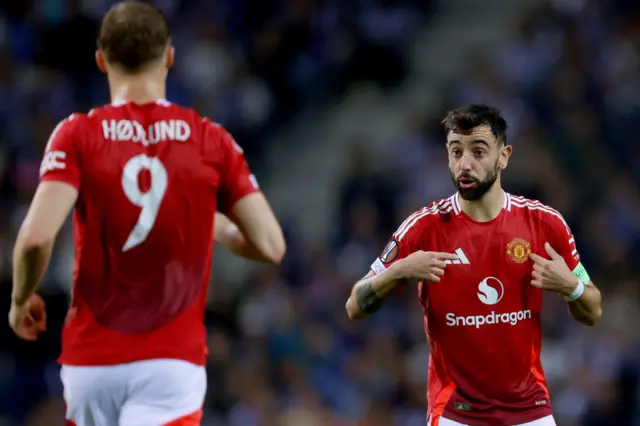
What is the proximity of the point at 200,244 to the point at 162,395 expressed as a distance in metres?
0.57

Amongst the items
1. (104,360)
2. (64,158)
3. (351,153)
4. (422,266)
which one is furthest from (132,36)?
(351,153)

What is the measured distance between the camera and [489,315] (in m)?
5.13

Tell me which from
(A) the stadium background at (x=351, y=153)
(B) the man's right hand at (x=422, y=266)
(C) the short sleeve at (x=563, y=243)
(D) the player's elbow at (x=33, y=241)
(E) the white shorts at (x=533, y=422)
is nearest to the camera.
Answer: (D) the player's elbow at (x=33, y=241)

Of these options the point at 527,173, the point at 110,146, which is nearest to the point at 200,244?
the point at 110,146

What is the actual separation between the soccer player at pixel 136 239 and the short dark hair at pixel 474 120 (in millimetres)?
1411

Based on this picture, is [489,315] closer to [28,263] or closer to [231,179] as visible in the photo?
[231,179]

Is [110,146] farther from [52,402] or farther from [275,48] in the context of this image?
[275,48]

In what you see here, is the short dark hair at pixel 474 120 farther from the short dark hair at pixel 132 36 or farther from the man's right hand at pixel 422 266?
the short dark hair at pixel 132 36

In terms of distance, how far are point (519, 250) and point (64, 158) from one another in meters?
2.28

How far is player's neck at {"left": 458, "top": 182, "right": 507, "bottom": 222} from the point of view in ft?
17.2

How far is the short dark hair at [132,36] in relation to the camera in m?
4.00

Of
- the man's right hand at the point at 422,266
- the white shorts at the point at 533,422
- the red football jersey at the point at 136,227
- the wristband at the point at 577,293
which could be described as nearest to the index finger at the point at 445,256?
the man's right hand at the point at 422,266

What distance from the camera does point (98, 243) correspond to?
13.1ft

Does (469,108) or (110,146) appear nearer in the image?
(110,146)
